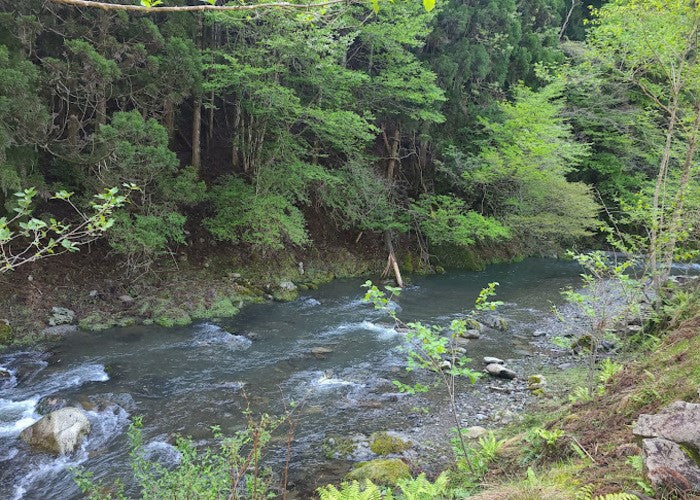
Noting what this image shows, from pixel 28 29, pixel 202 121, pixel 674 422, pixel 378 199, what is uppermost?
pixel 28 29

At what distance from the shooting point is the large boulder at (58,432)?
19.8ft

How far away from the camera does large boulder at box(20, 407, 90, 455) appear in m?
6.05

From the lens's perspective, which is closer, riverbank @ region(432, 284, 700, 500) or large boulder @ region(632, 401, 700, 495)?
large boulder @ region(632, 401, 700, 495)

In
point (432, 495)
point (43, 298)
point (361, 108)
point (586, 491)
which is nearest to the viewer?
point (586, 491)

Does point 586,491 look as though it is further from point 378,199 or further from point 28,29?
point 378,199

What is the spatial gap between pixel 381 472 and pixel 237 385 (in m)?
3.68

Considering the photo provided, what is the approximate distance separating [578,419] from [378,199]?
13606 mm

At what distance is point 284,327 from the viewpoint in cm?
1134

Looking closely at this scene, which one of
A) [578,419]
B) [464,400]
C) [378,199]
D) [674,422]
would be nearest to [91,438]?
[464,400]

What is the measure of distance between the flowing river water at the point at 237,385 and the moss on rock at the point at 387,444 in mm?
168

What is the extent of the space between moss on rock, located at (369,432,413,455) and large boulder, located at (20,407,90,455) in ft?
13.2

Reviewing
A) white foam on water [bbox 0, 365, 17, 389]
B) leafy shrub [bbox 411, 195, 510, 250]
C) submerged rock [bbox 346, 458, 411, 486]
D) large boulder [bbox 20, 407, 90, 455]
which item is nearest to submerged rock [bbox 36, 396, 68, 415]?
large boulder [bbox 20, 407, 90, 455]

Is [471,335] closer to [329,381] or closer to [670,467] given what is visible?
[329,381]

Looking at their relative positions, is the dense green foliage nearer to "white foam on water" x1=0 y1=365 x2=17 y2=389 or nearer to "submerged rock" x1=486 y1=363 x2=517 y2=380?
"white foam on water" x1=0 y1=365 x2=17 y2=389
